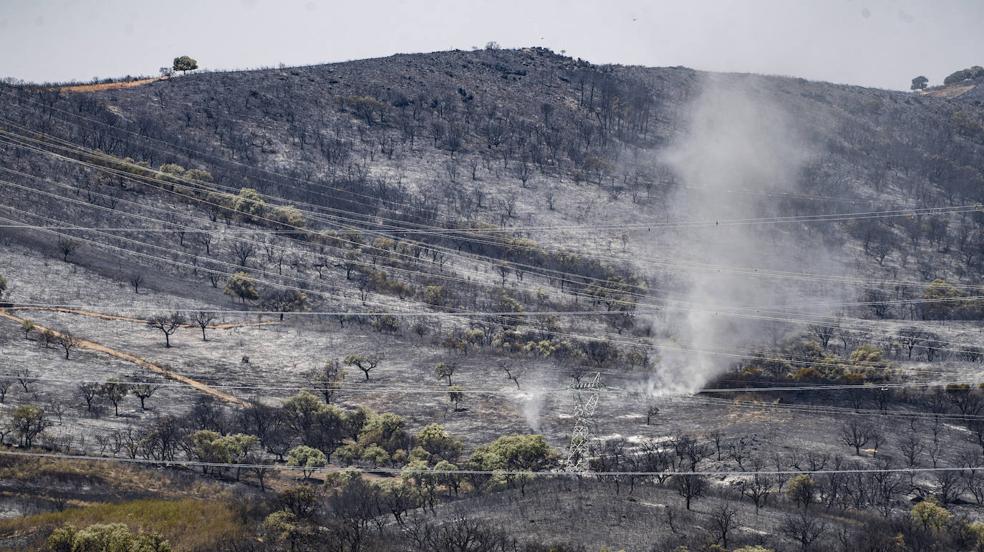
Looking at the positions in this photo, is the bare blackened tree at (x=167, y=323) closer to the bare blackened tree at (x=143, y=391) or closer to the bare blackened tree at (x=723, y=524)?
the bare blackened tree at (x=143, y=391)

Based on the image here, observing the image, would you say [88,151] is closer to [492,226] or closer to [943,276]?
[492,226]

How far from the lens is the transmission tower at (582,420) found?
3445 inches

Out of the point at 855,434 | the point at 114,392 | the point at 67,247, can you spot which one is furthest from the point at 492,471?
the point at 67,247

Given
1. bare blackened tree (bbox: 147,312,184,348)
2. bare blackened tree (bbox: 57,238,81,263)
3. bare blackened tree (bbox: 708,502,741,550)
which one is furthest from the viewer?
bare blackened tree (bbox: 57,238,81,263)

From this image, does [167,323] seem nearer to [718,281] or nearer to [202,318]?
[202,318]

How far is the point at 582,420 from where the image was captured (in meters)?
95.3

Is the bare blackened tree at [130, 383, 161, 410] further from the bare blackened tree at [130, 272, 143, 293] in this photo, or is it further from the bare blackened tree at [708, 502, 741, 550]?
the bare blackened tree at [708, 502, 741, 550]

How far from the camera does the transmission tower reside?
87500 mm

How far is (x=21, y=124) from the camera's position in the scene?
161m

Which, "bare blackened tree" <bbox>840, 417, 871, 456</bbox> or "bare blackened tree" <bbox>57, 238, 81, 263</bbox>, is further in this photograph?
"bare blackened tree" <bbox>57, 238, 81, 263</bbox>

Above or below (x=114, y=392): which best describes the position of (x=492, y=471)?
below

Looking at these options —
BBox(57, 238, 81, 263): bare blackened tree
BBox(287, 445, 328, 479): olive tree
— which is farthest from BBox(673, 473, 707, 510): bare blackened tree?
BBox(57, 238, 81, 263): bare blackened tree

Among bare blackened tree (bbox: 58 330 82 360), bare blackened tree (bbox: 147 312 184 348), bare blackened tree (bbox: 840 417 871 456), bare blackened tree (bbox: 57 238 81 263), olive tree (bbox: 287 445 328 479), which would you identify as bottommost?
olive tree (bbox: 287 445 328 479)

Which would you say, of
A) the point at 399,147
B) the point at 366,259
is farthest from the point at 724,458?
the point at 399,147
